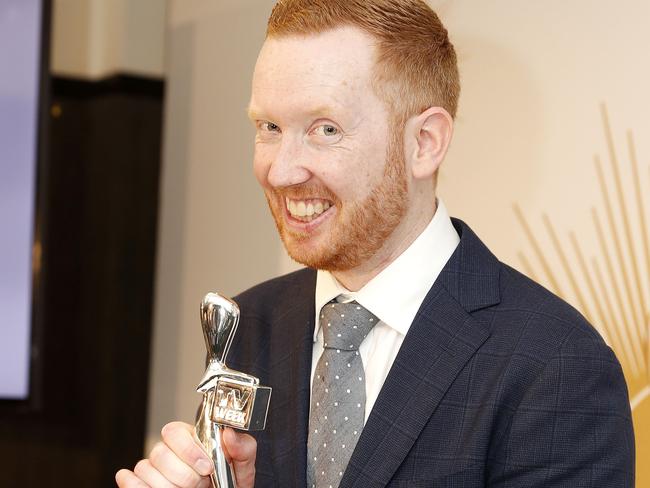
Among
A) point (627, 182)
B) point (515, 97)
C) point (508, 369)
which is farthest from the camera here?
point (515, 97)

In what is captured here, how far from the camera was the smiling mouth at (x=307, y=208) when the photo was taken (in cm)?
152

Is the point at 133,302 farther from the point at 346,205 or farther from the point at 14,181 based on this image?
the point at 346,205

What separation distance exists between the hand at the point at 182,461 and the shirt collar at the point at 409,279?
34cm

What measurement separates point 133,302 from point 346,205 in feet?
6.42

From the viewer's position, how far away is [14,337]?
2980 mm

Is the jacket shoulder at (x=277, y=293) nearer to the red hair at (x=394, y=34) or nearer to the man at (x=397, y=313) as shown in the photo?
the man at (x=397, y=313)

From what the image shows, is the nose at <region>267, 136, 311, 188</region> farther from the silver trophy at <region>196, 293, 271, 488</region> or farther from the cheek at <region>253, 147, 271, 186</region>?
the silver trophy at <region>196, 293, 271, 488</region>

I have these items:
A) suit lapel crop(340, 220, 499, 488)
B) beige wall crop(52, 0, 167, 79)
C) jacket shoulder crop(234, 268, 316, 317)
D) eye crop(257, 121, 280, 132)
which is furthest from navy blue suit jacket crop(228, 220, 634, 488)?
beige wall crop(52, 0, 167, 79)

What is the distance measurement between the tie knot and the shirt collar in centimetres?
1

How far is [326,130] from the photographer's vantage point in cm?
150

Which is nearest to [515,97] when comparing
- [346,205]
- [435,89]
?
[435,89]

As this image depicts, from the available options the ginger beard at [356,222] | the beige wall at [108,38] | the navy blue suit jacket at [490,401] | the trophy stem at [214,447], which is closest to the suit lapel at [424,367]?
the navy blue suit jacket at [490,401]

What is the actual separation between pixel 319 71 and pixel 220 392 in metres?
0.52

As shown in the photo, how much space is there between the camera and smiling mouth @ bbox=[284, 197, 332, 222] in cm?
152
